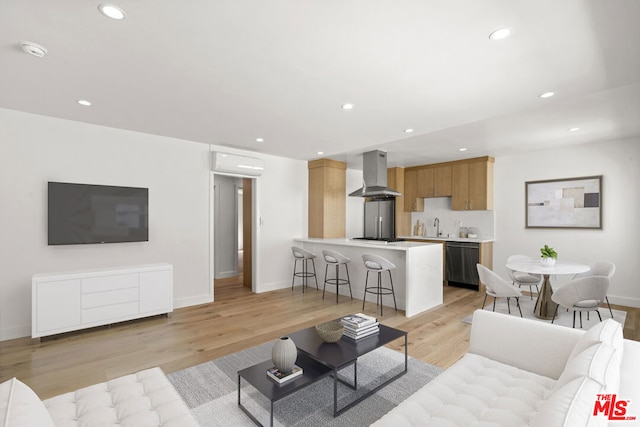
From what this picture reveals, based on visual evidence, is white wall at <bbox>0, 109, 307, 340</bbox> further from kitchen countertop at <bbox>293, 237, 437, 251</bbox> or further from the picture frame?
the picture frame

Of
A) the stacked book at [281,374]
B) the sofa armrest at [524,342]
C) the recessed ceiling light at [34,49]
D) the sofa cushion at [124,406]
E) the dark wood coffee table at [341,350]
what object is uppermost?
the recessed ceiling light at [34,49]

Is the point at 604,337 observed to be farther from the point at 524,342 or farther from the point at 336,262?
the point at 336,262

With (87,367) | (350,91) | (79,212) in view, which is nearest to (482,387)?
(350,91)

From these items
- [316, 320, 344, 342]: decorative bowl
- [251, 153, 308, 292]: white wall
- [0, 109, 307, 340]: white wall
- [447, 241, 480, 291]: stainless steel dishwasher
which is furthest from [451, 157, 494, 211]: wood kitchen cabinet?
[316, 320, 344, 342]: decorative bowl

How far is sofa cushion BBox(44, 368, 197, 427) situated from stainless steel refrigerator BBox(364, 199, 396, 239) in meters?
5.59

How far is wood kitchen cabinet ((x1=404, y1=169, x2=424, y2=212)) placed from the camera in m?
6.98

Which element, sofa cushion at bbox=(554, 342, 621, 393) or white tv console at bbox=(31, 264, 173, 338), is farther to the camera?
white tv console at bbox=(31, 264, 173, 338)

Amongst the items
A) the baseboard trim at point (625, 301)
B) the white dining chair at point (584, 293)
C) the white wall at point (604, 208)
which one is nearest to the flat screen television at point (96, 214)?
the white dining chair at point (584, 293)

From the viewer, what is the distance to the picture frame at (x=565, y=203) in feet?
16.2

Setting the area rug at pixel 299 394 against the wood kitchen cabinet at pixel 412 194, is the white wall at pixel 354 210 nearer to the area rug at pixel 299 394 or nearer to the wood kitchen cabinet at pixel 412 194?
the wood kitchen cabinet at pixel 412 194

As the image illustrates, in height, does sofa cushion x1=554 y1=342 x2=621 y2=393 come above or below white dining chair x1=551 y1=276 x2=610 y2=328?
above

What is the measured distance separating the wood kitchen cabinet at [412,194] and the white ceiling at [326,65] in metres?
2.91

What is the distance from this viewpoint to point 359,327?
8.05 ft

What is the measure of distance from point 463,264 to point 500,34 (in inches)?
186
